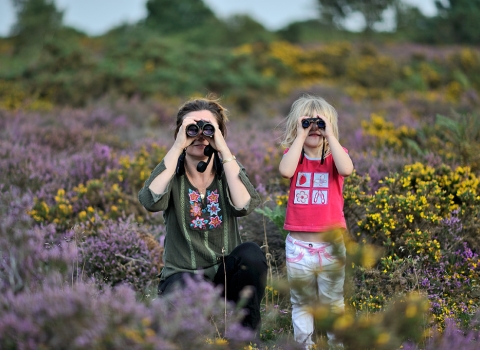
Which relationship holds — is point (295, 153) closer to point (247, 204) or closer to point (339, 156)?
point (339, 156)

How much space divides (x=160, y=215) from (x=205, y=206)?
6.37 feet

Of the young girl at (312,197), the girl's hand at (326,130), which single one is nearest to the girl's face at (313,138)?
the young girl at (312,197)

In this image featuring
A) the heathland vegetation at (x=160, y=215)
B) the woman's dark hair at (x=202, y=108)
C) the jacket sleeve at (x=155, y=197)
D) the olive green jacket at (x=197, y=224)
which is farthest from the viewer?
the woman's dark hair at (x=202, y=108)

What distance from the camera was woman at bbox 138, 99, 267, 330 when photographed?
328 cm

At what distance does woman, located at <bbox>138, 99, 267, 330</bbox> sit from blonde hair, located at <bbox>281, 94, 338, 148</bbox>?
466 mm

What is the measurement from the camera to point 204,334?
232cm

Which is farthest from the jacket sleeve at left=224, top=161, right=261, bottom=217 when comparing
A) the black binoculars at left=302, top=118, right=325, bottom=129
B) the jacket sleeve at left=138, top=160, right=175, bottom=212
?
the black binoculars at left=302, top=118, right=325, bottom=129

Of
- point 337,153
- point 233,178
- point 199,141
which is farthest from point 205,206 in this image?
point 337,153

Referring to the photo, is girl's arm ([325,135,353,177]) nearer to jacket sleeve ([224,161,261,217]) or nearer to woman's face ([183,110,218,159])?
jacket sleeve ([224,161,261,217])

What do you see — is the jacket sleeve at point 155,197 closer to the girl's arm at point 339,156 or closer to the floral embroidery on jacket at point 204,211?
the floral embroidery on jacket at point 204,211

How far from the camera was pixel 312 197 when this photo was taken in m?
3.43

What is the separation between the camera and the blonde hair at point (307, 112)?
11.5ft

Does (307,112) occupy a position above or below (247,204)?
above

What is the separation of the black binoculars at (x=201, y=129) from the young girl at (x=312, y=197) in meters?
0.49
